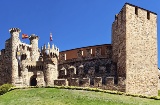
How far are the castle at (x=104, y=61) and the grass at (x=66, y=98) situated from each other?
576 cm

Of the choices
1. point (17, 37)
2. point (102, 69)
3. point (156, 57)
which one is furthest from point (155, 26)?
point (17, 37)

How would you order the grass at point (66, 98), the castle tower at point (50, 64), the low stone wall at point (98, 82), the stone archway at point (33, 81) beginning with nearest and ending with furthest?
the grass at point (66, 98) → the low stone wall at point (98, 82) → the castle tower at point (50, 64) → the stone archway at point (33, 81)

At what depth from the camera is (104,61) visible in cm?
6588

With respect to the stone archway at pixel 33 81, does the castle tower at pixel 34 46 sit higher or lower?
higher

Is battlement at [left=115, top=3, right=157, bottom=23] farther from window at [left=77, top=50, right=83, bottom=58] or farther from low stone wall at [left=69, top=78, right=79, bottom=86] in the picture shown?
low stone wall at [left=69, top=78, right=79, bottom=86]

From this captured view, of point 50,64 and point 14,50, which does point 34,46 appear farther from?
point 50,64

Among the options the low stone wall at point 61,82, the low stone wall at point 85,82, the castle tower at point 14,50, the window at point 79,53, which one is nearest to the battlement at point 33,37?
the castle tower at point 14,50

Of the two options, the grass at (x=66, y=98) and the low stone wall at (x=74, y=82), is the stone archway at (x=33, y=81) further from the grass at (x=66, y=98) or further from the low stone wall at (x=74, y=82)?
the grass at (x=66, y=98)

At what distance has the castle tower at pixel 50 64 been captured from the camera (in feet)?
218

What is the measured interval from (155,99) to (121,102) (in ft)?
25.7

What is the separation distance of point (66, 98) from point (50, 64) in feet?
59.3

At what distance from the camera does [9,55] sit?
70.2 m

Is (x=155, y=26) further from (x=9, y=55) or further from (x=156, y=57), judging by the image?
(x=9, y=55)

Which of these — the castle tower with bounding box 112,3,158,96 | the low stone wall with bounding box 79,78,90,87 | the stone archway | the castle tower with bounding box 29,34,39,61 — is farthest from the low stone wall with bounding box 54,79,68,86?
the castle tower with bounding box 29,34,39,61
